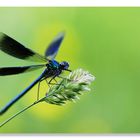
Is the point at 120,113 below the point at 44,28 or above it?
below

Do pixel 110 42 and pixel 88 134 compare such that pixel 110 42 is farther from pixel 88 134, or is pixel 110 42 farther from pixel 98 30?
pixel 88 134

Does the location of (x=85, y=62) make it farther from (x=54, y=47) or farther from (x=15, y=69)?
(x=15, y=69)

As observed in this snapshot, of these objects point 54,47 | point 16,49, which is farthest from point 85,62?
point 16,49

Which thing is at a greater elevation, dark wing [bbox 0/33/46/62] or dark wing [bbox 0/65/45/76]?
dark wing [bbox 0/33/46/62]

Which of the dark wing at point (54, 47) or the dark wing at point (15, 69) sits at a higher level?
the dark wing at point (54, 47)
